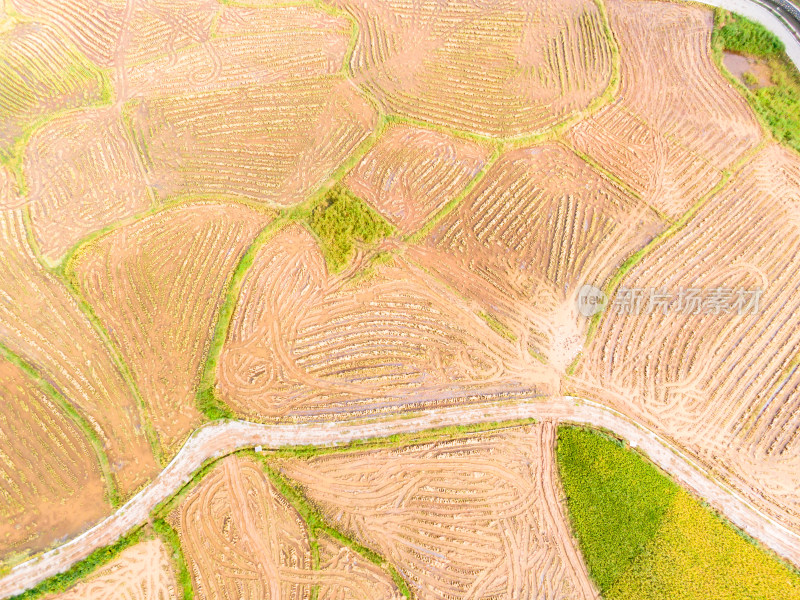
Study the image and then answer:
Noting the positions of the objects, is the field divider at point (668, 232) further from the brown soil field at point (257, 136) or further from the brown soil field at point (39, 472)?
the brown soil field at point (39, 472)

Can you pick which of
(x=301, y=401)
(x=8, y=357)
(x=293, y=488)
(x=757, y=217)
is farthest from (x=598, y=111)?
(x=8, y=357)

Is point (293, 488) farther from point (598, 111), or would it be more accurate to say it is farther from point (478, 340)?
point (598, 111)


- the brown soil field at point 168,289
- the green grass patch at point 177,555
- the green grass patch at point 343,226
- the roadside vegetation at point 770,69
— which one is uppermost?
the roadside vegetation at point 770,69

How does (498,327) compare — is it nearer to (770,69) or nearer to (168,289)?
(168,289)

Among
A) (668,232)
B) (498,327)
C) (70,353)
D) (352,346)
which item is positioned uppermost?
(668,232)

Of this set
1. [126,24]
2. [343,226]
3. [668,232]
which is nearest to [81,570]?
[343,226]

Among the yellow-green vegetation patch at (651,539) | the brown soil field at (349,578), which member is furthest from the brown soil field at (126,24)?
the yellow-green vegetation patch at (651,539)
